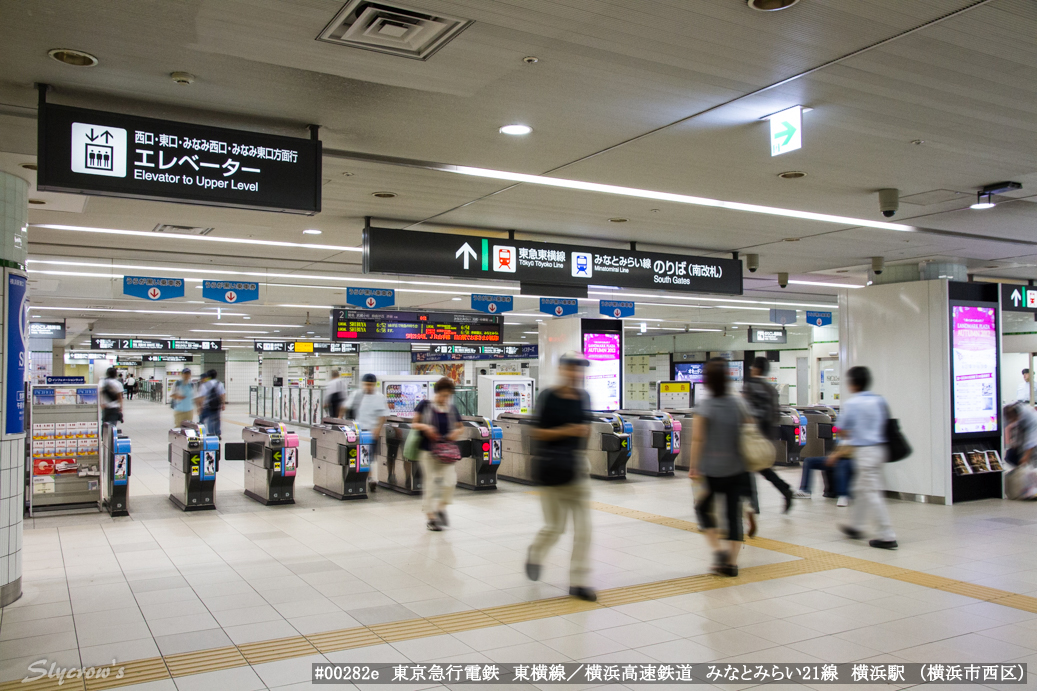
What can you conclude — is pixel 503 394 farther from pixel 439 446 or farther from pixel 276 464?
pixel 439 446

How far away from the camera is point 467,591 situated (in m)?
5.63

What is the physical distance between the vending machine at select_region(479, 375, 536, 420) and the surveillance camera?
36.8ft

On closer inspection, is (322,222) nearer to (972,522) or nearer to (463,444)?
(463,444)

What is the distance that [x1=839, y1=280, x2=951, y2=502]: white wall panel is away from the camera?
377 inches

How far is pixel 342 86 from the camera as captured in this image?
4.71 meters

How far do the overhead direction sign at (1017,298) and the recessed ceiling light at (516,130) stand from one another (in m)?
8.18

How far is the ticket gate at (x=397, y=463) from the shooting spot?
10609 millimetres

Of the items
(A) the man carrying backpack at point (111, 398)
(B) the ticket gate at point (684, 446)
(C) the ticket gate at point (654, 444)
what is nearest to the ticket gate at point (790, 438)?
(B) the ticket gate at point (684, 446)

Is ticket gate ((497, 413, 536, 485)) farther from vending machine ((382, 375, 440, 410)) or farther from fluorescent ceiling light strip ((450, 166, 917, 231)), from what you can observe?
vending machine ((382, 375, 440, 410))

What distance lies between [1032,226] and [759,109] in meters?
5.99

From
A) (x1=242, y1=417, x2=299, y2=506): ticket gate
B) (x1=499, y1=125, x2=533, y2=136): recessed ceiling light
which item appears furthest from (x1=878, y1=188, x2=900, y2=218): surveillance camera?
(x1=242, y1=417, x2=299, y2=506): ticket gate

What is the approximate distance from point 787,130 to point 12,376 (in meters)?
5.73

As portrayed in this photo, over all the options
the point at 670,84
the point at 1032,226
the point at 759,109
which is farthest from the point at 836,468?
the point at 670,84

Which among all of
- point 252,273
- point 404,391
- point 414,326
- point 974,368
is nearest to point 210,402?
point 252,273
